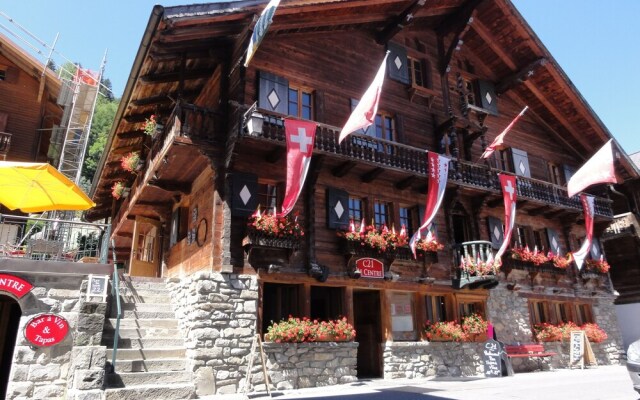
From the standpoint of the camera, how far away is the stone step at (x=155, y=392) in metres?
7.98

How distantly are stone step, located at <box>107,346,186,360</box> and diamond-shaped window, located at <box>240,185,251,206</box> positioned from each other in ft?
12.4

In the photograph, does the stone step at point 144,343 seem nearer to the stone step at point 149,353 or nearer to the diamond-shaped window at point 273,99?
the stone step at point 149,353

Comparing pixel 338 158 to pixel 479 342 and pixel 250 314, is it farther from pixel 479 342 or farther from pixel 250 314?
pixel 479 342

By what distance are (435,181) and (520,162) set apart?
23.0 feet

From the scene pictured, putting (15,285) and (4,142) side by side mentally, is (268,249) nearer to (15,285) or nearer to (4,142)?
(15,285)

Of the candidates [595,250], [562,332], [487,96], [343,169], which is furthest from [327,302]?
[595,250]

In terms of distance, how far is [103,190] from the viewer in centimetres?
2133

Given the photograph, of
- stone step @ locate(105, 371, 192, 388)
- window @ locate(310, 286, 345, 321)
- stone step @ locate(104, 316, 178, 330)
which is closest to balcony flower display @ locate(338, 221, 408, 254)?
window @ locate(310, 286, 345, 321)

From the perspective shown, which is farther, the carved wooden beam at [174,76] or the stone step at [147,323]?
the carved wooden beam at [174,76]

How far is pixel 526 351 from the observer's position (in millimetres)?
14562

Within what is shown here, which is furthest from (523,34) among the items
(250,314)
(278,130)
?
(250,314)

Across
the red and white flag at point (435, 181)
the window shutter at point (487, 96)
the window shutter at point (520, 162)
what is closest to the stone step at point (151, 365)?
the red and white flag at point (435, 181)

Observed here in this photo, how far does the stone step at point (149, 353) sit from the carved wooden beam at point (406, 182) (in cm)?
797

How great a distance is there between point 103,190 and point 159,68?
36.5 feet
